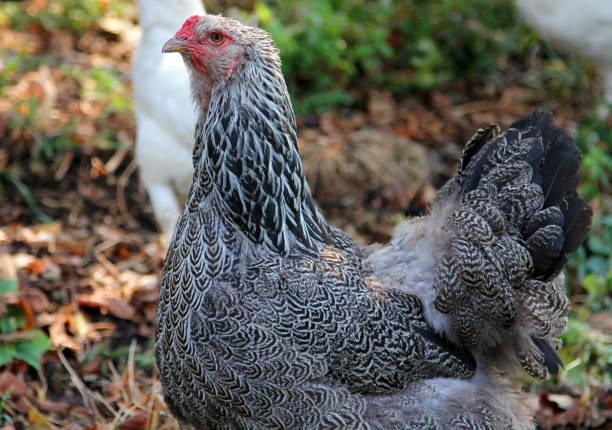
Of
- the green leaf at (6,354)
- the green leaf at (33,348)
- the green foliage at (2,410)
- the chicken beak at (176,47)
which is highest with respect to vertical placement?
the chicken beak at (176,47)

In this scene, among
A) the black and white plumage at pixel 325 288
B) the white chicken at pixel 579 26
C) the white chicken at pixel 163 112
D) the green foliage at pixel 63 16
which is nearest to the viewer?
the black and white plumage at pixel 325 288

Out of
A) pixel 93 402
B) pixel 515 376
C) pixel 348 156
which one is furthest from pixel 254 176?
pixel 348 156

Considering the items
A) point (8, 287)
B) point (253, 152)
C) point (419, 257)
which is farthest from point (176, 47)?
point (8, 287)

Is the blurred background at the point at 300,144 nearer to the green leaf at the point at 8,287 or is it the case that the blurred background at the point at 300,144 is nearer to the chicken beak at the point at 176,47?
the green leaf at the point at 8,287

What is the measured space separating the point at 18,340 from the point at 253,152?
196 cm

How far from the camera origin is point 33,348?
3.91 meters

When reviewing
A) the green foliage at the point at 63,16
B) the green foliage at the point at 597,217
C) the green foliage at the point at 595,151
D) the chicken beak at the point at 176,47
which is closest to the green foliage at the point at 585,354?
the green foliage at the point at 597,217

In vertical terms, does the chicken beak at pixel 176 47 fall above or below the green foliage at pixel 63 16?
above

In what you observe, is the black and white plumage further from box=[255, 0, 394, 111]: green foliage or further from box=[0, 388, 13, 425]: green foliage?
box=[255, 0, 394, 111]: green foliage

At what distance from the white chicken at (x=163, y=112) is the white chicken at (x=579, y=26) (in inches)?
113

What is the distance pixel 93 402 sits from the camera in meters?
3.86

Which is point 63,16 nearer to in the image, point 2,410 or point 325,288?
point 2,410

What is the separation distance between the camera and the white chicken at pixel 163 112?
488cm

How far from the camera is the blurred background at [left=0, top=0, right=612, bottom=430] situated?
4023 millimetres
